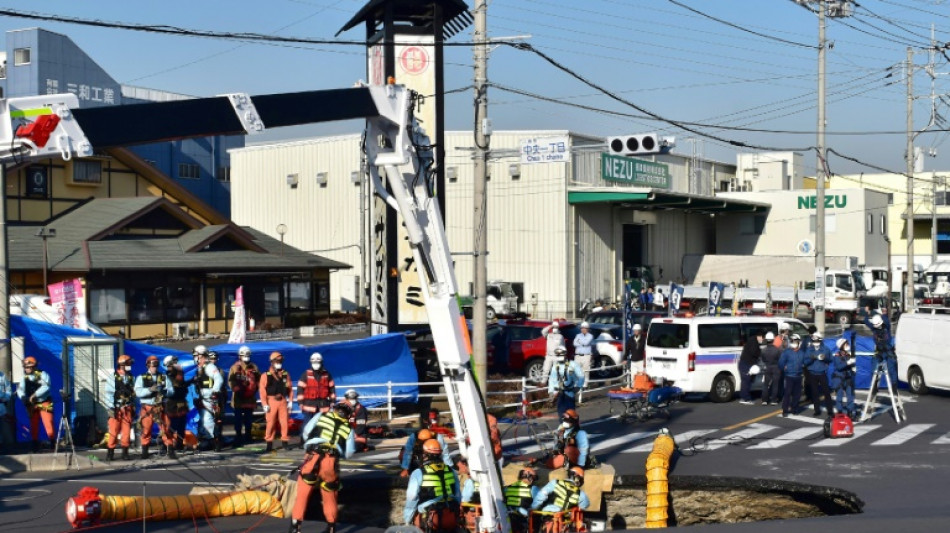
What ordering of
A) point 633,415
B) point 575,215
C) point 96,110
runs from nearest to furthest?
point 96,110 → point 633,415 → point 575,215

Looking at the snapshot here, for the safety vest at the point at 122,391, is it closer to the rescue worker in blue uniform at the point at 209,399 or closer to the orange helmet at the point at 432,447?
the rescue worker in blue uniform at the point at 209,399

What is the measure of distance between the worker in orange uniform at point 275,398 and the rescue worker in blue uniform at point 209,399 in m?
0.79

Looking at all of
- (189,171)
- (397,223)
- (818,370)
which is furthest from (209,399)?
(189,171)

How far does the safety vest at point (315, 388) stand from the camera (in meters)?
17.4

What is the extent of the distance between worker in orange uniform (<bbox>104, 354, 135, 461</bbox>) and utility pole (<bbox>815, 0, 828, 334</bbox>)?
66.3ft

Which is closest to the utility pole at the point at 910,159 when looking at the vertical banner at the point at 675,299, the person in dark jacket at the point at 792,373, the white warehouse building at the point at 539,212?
the white warehouse building at the point at 539,212

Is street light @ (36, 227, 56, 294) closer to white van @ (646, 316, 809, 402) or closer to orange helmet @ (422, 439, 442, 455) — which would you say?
white van @ (646, 316, 809, 402)

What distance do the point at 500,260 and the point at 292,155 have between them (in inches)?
575

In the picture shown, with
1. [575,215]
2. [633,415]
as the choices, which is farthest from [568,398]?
[575,215]

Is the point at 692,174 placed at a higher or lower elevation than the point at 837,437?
higher

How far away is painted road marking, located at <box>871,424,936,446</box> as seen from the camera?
1897 centimetres

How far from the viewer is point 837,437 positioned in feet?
64.0

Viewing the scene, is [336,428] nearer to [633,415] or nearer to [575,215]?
[633,415]

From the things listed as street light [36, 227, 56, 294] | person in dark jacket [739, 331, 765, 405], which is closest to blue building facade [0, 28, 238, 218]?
street light [36, 227, 56, 294]
